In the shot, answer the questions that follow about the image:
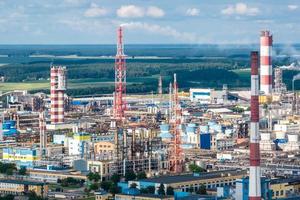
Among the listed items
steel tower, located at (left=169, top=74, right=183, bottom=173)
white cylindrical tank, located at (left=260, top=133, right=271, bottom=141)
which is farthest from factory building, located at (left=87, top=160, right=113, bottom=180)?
white cylindrical tank, located at (left=260, top=133, right=271, bottom=141)

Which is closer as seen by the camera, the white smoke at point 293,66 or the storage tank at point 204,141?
the storage tank at point 204,141

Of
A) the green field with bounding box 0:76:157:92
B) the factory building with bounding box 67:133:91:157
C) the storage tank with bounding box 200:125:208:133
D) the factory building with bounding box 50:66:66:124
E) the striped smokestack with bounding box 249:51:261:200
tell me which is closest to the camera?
the striped smokestack with bounding box 249:51:261:200

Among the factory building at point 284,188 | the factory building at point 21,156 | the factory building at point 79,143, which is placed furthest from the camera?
the factory building at point 79,143

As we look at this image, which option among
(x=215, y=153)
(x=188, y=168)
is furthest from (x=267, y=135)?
(x=188, y=168)

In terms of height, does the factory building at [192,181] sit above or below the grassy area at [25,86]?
below

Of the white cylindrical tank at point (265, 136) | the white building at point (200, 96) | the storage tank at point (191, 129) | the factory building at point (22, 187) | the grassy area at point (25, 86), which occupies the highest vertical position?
the grassy area at point (25, 86)

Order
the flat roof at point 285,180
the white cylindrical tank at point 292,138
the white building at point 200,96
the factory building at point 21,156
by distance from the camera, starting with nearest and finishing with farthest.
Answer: the flat roof at point 285,180
the factory building at point 21,156
the white cylindrical tank at point 292,138
the white building at point 200,96

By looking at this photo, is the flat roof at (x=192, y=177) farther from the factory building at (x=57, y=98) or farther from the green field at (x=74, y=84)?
the green field at (x=74, y=84)

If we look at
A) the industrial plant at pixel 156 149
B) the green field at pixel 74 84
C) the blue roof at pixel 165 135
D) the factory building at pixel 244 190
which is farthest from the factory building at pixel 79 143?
the green field at pixel 74 84

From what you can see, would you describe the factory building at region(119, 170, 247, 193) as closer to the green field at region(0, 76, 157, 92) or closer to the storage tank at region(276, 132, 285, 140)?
the storage tank at region(276, 132, 285, 140)
